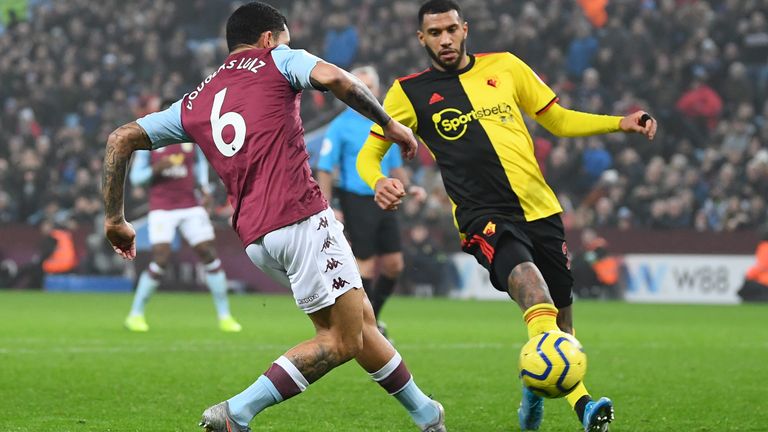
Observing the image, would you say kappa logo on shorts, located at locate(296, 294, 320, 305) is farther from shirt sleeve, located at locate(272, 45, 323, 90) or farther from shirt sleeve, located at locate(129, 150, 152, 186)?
shirt sleeve, located at locate(129, 150, 152, 186)

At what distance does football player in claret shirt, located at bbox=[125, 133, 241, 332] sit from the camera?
13.2m

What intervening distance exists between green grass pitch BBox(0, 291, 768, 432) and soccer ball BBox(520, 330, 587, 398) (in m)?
0.99

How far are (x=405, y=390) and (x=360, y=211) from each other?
5.92 m

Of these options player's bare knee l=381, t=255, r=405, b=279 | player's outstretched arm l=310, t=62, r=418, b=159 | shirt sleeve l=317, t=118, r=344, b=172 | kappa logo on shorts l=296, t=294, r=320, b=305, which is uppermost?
player's outstretched arm l=310, t=62, r=418, b=159

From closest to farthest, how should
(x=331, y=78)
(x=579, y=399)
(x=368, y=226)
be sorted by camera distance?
(x=331, y=78) < (x=579, y=399) < (x=368, y=226)

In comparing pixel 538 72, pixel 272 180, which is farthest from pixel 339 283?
pixel 538 72

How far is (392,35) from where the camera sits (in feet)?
83.0

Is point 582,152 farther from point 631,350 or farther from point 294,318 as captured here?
point 631,350

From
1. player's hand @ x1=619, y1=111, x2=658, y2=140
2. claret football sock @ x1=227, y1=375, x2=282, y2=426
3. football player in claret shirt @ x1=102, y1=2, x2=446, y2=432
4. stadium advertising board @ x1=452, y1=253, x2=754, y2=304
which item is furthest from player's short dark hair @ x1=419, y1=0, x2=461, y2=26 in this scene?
stadium advertising board @ x1=452, y1=253, x2=754, y2=304

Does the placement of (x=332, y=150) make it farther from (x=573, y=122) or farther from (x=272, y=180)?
(x=272, y=180)

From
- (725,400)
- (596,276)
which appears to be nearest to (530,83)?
(725,400)

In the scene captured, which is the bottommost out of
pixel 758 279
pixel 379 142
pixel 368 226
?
pixel 758 279

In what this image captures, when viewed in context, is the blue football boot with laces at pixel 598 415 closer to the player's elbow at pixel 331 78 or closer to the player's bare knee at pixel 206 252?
the player's elbow at pixel 331 78

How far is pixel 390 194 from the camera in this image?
556cm
